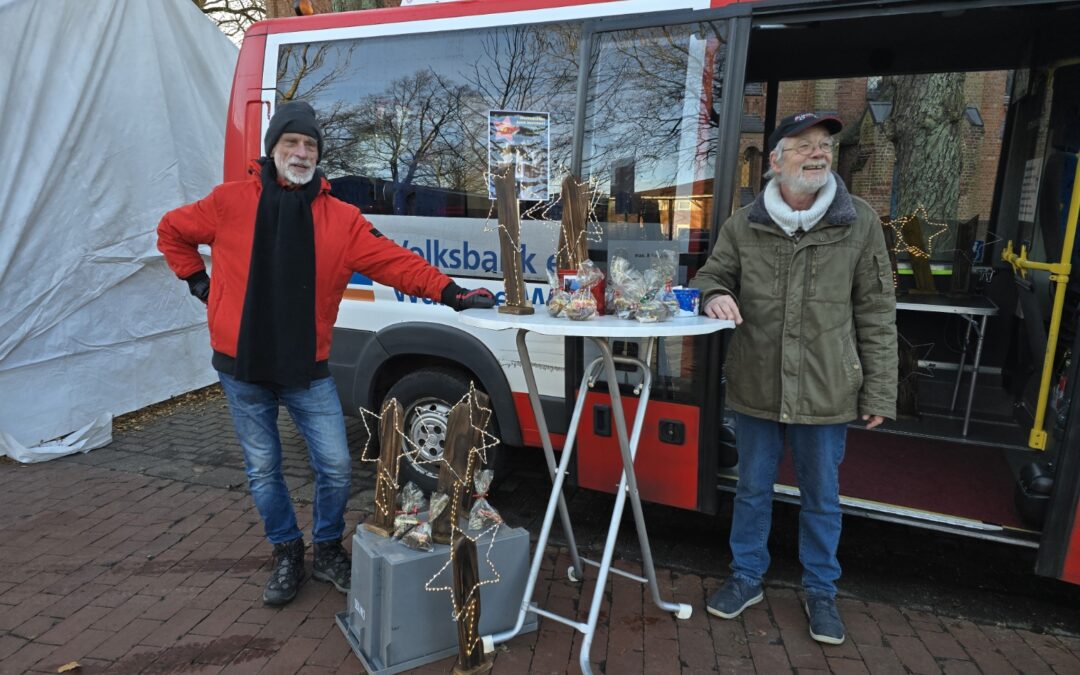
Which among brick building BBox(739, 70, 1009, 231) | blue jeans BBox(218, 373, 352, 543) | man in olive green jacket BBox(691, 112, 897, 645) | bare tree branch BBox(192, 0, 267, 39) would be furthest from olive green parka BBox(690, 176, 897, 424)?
bare tree branch BBox(192, 0, 267, 39)

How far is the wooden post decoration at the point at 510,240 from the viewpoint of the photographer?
97.7 inches

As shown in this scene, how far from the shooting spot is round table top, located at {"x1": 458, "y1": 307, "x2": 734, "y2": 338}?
2117 millimetres

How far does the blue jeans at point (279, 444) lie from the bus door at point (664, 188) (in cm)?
112

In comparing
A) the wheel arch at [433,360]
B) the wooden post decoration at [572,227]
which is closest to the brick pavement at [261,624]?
the wheel arch at [433,360]

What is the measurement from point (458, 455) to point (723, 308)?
110 cm

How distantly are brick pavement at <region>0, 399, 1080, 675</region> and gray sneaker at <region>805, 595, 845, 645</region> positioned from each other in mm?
43

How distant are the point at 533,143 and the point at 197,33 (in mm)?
4485

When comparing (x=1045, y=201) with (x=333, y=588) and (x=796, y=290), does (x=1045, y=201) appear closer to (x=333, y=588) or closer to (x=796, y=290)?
(x=796, y=290)

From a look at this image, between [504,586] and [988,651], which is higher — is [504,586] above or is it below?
above

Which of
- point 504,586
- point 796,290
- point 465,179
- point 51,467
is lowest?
point 51,467

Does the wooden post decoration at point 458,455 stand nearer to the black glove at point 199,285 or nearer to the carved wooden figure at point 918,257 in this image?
the black glove at point 199,285

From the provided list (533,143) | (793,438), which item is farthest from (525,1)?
(793,438)

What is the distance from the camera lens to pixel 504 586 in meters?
2.65

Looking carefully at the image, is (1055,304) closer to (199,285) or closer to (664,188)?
(664,188)
